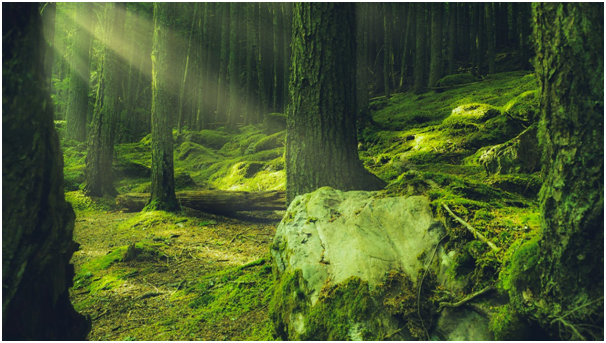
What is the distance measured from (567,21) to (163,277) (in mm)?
4649

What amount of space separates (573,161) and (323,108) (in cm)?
309

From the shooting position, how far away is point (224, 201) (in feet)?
25.4

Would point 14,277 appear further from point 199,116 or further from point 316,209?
point 199,116

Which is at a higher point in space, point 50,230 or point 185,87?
point 185,87

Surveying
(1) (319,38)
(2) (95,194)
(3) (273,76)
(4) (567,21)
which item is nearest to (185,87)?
(3) (273,76)

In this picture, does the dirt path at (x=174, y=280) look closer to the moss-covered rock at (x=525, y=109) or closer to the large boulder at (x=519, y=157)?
the large boulder at (x=519, y=157)

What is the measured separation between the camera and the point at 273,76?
22.5m

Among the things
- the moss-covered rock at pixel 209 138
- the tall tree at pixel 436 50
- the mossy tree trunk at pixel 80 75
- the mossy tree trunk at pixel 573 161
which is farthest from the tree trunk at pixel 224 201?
the tall tree at pixel 436 50

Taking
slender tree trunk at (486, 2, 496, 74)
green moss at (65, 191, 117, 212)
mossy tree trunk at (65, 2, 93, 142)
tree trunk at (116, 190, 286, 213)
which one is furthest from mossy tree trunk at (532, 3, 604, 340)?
slender tree trunk at (486, 2, 496, 74)

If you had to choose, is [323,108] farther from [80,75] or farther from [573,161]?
[80,75]

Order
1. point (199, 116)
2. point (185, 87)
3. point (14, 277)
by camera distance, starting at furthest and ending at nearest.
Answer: point (185, 87) < point (199, 116) < point (14, 277)

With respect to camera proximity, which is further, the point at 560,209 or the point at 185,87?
the point at 185,87

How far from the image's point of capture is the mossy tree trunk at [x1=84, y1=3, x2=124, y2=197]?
9.34 meters

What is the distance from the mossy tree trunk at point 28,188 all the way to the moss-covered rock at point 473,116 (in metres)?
7.36
